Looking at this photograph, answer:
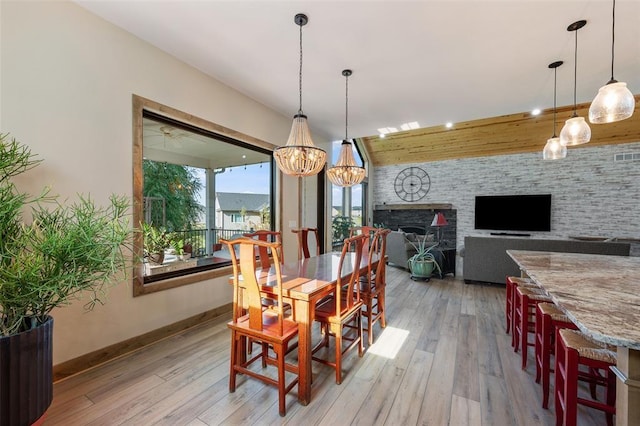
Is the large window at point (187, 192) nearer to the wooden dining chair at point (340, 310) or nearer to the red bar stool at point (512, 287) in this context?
the wooden dining chair at point (340, 310)

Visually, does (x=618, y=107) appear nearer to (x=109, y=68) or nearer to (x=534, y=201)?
(x=109, y=68)

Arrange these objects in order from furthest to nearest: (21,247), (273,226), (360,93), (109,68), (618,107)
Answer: (273,226)
(360,93)
(109,68)
(618,107)
(21,247)

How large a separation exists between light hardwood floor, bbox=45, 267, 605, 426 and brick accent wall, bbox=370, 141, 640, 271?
18.3 ft

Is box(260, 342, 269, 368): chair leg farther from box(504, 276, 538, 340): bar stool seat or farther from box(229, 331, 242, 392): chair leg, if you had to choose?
box(504, 276, 538, 340): bar stool seat

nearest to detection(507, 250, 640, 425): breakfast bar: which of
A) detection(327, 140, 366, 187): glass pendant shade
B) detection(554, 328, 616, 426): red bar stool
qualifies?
detection(554, 328, 616, 426): red bar stool

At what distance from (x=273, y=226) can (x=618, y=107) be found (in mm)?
3857

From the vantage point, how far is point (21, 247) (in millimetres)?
1436

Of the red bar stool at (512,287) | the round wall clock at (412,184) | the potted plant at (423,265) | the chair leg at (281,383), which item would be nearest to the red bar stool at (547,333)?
the red bar stool at (512,287)

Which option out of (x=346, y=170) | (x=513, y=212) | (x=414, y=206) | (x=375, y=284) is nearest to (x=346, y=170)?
(x=346, y=170)

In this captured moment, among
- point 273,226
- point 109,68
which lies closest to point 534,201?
point 273,226

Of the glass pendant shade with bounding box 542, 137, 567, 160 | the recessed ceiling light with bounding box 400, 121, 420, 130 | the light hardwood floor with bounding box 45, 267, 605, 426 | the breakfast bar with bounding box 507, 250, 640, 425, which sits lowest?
A: the light hardwood floor with bounding box 45, 267, 605, 426

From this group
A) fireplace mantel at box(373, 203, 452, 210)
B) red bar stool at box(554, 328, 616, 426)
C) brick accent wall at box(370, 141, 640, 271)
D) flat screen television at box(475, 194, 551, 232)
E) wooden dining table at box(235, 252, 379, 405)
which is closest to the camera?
red bar stool at box(554, 328, 616, 426)

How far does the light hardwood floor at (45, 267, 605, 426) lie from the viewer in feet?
5.53

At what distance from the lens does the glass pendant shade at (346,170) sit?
3302mm
